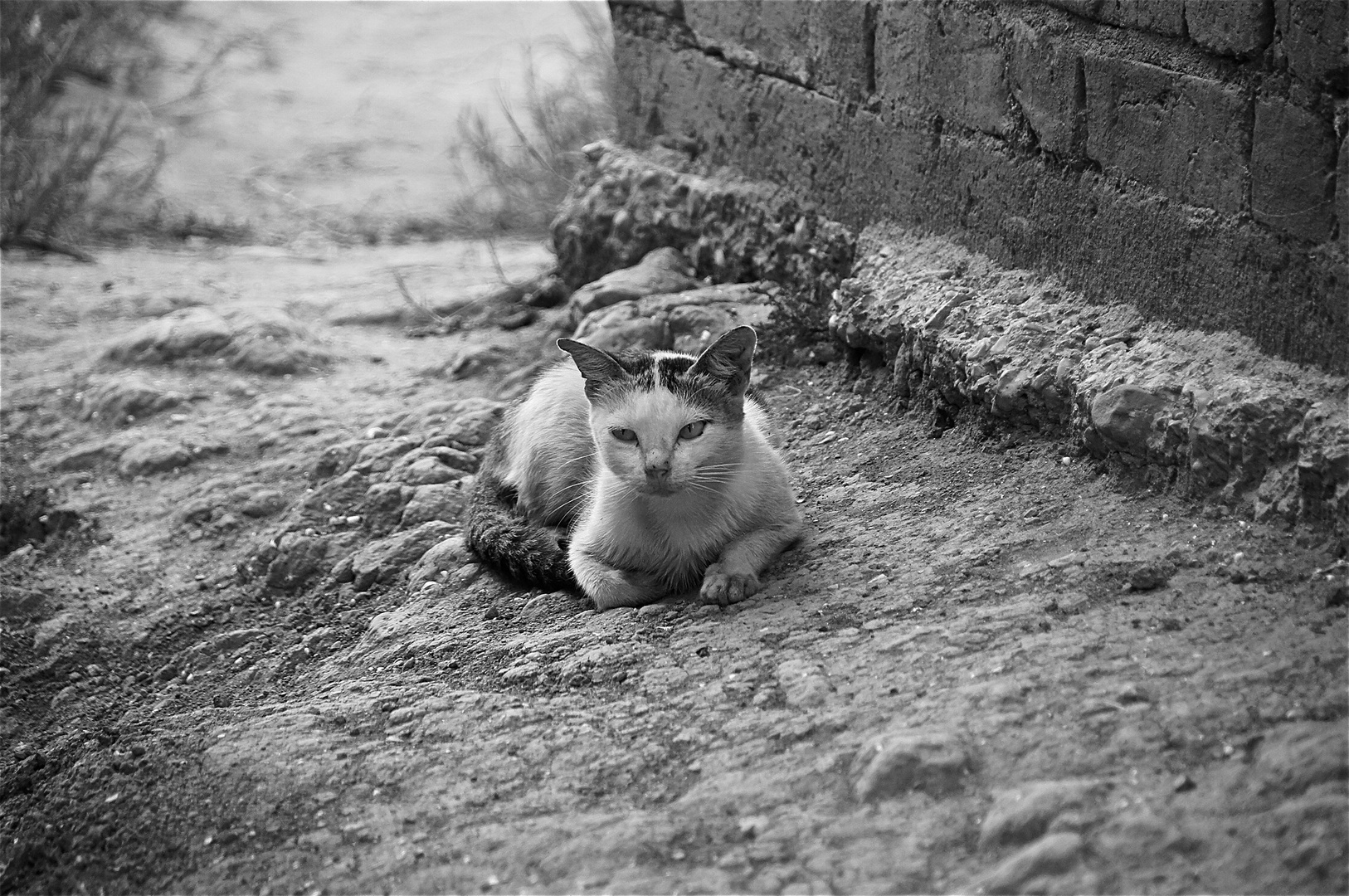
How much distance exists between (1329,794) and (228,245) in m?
9.25

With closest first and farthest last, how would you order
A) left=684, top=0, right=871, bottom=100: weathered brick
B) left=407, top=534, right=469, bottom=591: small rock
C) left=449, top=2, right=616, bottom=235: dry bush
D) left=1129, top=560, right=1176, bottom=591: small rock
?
left=1129, top=560, right=1176, bottom=591: small rock → left=407, top=534, right=469, bottom=591: small rock → left=684, top=0, right=871, bottom=100: weathered brick → left=449, top=2, right=616, bottom=235: dry bush

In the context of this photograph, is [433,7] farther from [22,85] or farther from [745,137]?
→ [745,137]

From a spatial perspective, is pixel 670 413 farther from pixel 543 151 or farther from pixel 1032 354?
pixel 543 151

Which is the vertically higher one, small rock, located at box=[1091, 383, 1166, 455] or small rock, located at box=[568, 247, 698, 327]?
small rock, located at box=[1091, 383, 1166, 455]

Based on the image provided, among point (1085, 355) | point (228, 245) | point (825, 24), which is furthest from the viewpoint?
point (228, 245)

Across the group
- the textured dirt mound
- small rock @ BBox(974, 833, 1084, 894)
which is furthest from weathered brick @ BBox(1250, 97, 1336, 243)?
the textured dirt mound

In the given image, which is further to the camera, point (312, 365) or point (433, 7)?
point (433, 7)

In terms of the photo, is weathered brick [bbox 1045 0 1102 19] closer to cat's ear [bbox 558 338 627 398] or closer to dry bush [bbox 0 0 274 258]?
cat's ear [bbox 558 338 627 398]

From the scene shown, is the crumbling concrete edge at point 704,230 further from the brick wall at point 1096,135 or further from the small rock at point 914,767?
the small rock at point 914,767

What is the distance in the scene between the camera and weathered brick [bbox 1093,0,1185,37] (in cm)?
349

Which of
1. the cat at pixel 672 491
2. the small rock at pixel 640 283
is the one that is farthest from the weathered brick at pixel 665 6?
the cat at pixel 672 491

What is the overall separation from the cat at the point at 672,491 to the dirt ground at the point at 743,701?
0.34ft

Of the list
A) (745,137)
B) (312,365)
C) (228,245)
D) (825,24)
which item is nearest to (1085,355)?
(825,24)

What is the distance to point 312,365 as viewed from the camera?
670 centimetres
